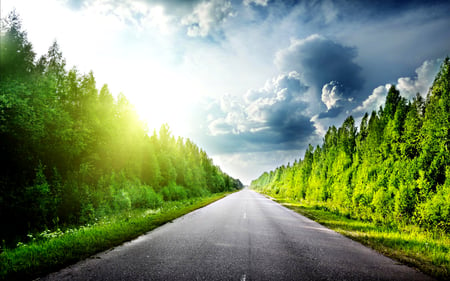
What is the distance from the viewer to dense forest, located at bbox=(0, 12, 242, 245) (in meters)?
12.6

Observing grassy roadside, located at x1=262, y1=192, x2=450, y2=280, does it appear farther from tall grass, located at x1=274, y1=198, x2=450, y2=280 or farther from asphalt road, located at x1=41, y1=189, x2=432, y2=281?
asphalt road, located at x1=41, y1=189, x2=432, y2=281

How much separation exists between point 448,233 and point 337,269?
7179 millimetres

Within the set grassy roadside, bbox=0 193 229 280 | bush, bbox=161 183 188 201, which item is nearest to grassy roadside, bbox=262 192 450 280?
grassy roadside, bbox=0 193 229 280

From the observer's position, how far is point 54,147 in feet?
52.4

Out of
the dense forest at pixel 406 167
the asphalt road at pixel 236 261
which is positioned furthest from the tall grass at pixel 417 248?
the dense forest at pixel 406 167

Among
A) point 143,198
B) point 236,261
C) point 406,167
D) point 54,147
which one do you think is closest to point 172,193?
point 143,198

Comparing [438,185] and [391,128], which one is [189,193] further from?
[438,185]

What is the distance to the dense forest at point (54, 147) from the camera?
12.6m

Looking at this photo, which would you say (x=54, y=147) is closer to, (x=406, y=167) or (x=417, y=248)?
(x=417, y=248)

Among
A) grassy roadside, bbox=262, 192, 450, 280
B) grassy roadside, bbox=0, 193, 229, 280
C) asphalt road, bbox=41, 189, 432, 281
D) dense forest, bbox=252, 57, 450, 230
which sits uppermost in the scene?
dense forest, bbox=252, 57, 450, 230

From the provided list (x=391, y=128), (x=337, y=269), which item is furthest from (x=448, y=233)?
(x=391, y=128)

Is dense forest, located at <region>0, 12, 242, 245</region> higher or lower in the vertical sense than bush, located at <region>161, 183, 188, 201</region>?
higher

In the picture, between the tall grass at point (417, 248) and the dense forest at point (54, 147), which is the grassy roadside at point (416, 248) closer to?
the tall grass at point (417, 248)

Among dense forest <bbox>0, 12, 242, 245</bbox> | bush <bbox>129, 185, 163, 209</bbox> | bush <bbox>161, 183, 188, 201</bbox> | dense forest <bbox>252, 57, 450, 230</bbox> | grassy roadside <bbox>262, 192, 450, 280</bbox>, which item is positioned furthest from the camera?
bush <bbox>161, 183, 188, 201</bbox>
